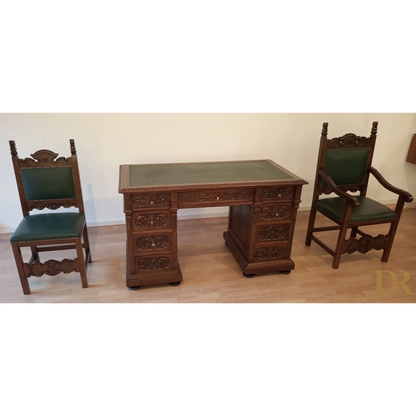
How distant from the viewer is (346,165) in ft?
8.74

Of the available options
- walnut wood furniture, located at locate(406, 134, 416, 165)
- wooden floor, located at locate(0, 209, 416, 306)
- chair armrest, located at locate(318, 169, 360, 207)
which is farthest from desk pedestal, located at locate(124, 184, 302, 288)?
walnut wood furniture, located at locate(406, 134, 416, 165)

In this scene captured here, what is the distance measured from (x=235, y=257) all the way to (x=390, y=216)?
3.99 feet

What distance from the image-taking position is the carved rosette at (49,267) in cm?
212

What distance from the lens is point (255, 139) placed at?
10.3ft

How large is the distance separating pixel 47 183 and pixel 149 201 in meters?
0.79

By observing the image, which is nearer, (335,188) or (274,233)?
(274,233)

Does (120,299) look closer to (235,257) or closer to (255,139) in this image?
(235,257)

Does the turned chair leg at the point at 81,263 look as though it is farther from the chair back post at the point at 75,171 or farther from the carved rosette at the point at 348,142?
the carved rosette at the point at 348,142

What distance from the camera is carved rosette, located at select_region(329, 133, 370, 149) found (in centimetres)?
261

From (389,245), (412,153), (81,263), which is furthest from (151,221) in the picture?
(412,153)

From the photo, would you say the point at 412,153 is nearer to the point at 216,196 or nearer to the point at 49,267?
the point at 216,196

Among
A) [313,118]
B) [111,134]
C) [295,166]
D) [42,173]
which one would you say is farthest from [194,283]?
[313,118]

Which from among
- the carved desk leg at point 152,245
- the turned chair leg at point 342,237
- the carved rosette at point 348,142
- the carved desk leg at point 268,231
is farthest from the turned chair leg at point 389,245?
the carved desk leg at point 152,245

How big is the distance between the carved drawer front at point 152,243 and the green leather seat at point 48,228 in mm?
377
